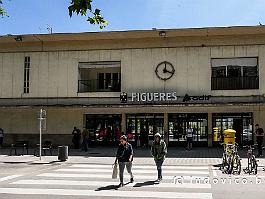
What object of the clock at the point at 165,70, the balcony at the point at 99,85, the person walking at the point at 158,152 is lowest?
the person walking at the point at 158,152

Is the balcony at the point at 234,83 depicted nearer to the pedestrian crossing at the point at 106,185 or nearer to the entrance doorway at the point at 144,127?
the entrance doorway at the point at 144,127

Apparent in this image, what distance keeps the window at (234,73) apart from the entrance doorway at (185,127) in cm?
259

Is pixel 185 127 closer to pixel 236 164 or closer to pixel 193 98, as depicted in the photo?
pixel 193 98

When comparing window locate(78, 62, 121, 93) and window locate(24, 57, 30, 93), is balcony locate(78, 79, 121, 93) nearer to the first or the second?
window locate(78, 62, 121, 93)

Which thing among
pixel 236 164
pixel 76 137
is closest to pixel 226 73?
pixel 76 137

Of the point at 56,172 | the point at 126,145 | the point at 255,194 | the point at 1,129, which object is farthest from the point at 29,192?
the point at 1,129

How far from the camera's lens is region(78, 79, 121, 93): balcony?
27234 millimetres

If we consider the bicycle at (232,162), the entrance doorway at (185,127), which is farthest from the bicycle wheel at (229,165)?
the entrance doorway at (185,127)

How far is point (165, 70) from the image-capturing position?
25.9 m

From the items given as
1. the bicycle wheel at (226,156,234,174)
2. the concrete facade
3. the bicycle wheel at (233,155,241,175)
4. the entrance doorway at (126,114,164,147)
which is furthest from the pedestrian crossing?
the entrance doorway at (126,114,164,147)

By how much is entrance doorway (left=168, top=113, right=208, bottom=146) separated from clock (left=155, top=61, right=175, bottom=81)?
282cm

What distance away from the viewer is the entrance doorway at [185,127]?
26.4m

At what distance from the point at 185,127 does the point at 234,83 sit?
4485mm

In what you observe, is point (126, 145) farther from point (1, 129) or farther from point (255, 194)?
point (1, 129)
